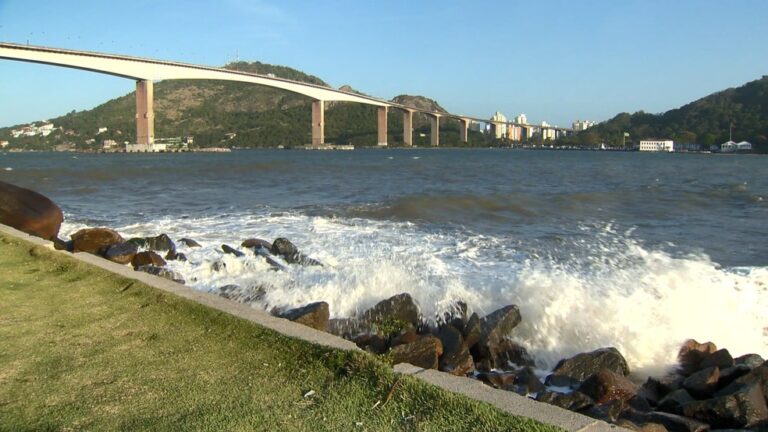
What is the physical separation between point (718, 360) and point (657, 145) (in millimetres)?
92824

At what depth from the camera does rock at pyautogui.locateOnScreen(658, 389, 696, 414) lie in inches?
139

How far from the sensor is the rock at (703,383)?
12.4ft

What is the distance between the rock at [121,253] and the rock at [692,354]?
223 inches

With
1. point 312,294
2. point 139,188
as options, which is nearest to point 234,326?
point 312,294

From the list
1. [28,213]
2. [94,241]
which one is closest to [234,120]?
[28,213]

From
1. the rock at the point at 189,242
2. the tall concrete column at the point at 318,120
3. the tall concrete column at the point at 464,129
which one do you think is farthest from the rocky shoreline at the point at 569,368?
the tall concrete column at the point at 464,129

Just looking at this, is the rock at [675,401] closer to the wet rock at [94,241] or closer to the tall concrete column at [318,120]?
the wet rock at [94,241]

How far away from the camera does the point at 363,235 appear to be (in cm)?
944

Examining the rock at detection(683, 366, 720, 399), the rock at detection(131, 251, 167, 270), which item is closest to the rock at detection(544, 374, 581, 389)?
the rock at detection(683, 366, 720, 399)

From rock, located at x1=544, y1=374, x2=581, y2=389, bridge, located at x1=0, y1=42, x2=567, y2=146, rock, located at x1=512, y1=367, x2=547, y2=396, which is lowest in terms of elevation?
rock, located at x1=544, y1=374, x2=581, y2=389

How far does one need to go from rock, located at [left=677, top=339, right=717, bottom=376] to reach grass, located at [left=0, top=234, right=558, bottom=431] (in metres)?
2.77

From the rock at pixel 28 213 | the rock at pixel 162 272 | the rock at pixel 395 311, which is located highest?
the rock at pixel 28 213

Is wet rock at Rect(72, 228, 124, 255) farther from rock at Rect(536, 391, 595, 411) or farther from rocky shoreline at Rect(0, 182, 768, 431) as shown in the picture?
rock at Rect(536, 391, 595, 411)

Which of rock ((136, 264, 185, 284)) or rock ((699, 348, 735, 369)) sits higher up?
rock ((136, 264, 185, 284))
